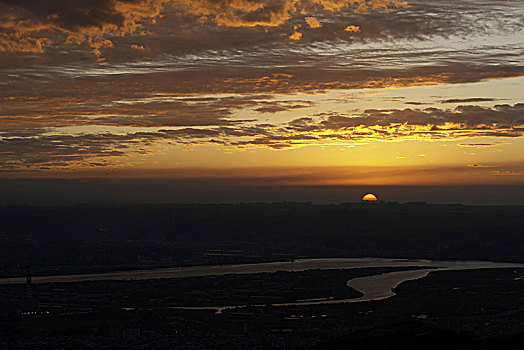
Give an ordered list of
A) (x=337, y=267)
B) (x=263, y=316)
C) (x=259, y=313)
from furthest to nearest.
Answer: (x=337, y=267)
(x=259, y=313)
(x=263, y=316)

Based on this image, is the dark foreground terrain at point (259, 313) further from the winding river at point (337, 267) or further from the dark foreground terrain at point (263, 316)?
the winding river at point (337, 267)

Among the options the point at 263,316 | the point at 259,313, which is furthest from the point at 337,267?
the point at 263,316

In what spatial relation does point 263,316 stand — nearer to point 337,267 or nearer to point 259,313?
point 259,313

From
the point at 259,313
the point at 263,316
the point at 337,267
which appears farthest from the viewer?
the point at 337,267

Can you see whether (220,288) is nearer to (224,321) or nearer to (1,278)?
(224,321)

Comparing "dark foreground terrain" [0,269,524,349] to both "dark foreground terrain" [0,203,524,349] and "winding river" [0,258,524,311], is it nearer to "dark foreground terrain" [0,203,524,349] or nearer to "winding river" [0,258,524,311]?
"dark foreground terrain" [0,203,524,349]

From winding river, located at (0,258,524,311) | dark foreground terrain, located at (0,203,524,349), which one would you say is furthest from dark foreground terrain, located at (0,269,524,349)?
winding river, located at (0,258,524,311)

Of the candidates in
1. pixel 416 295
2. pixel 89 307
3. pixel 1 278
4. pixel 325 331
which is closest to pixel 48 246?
pixel 1 278

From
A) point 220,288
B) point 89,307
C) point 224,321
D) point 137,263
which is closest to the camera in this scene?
point 224,321

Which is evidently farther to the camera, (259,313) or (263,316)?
(259,313)
